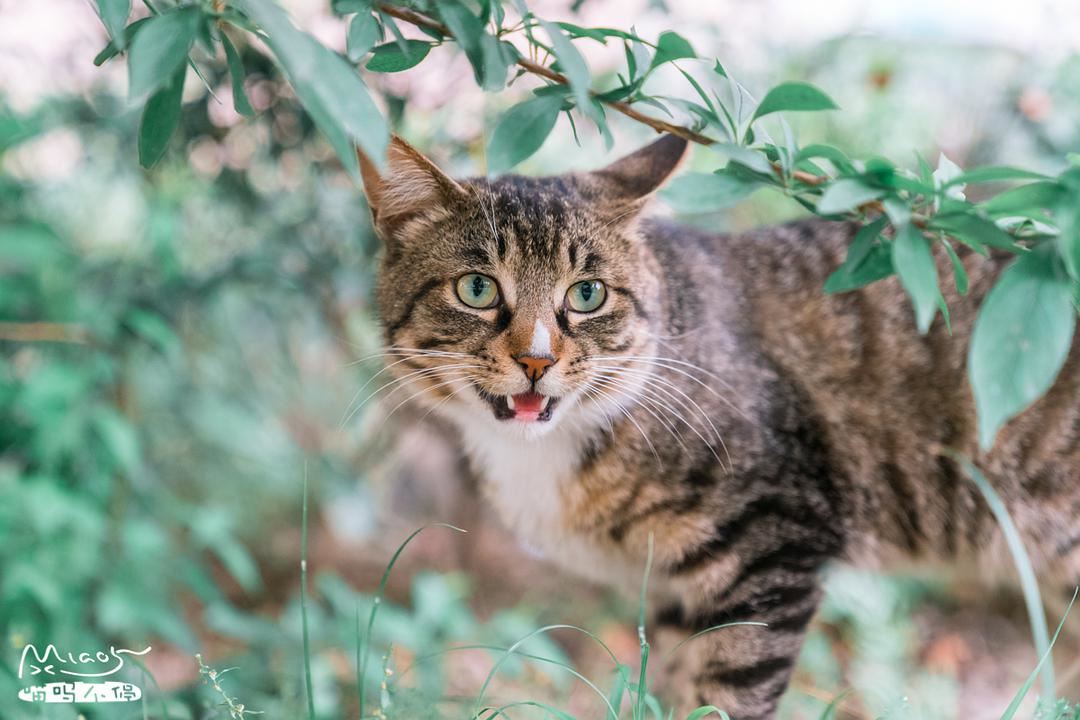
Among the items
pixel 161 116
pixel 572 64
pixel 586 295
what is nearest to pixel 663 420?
pixel 586 295

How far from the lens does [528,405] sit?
1.82 meters

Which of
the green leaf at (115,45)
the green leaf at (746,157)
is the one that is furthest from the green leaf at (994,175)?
the green leaf at (115,45)

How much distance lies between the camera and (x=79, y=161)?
2.89 m

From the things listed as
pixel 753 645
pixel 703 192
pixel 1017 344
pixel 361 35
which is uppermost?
pixel 361 35

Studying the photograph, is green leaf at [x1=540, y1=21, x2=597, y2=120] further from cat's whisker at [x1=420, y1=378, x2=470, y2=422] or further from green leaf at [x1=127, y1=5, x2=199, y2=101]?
cat's whisker at [x1=420, y1=378, x2=470, y2=422]

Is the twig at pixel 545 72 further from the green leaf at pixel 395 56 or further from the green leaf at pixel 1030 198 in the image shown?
the green leaf at pixel 1030 198

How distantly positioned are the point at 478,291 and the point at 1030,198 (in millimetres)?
1116

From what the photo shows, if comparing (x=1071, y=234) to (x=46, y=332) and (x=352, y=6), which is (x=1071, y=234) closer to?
(x=352, y=6)

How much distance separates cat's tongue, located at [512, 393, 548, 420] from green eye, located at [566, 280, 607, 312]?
0.22m

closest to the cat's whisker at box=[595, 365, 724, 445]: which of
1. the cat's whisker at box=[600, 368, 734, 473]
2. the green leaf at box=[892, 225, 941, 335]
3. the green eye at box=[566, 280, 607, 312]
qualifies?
the cat's whisker at box=[600, 368, 734, 473]

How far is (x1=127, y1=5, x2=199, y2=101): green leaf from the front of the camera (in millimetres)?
870

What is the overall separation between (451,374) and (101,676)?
3.25 ft

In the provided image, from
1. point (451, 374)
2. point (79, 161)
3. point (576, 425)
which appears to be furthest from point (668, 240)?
point (79, 161)

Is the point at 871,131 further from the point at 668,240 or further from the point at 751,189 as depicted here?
the point at 751,189
